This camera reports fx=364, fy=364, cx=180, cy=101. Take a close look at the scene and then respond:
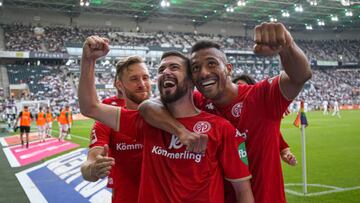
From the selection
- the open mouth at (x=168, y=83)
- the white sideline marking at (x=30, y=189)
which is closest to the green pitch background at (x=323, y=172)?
the white sideline marking at (x=30, y=189)

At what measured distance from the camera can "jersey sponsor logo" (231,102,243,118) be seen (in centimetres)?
282

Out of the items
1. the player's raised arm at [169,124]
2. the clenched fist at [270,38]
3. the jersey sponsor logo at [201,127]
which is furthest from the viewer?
the jersey sponsor logo at [201,127]

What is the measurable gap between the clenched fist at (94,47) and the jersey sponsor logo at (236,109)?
1063 millimetres

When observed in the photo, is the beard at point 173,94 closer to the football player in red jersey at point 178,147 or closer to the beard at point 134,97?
the football player in red jersey at point 178,147

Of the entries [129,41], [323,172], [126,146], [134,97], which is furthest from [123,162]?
[129,41]

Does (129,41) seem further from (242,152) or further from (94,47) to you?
(242,152)

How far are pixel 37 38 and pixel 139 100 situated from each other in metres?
49.2

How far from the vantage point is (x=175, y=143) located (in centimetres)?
258

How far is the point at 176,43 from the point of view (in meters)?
55.4

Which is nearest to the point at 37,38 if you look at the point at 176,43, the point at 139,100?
the point at 176,43

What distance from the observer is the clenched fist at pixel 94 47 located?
2520 millimetres

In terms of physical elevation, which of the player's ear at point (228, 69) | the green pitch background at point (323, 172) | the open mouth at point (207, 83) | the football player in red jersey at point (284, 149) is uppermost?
the player's ear at point (228, 69)

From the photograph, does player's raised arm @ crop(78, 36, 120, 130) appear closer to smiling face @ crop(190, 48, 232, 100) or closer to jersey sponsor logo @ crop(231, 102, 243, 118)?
smiling face @ crop(190, 48, 232, 100)

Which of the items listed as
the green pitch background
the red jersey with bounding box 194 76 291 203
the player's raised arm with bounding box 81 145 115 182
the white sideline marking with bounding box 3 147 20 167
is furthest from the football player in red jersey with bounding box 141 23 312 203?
the white sideline marking with bounding box 3 147 20 167
